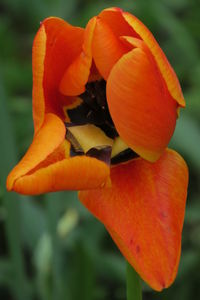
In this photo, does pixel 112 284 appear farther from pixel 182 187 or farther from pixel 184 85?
pixel 182 187

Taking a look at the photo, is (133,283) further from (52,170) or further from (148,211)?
(52,170)

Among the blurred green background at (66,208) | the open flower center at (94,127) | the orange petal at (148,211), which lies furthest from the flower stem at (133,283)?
the blurred green background at (66,208)

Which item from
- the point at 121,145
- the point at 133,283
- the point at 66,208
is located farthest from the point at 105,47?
the point at 66,208

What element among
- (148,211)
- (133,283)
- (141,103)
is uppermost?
(141,103)

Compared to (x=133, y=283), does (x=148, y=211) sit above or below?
above

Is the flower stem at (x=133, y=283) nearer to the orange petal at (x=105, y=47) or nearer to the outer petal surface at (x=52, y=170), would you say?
the outer petal surface at (x=52, y=170)

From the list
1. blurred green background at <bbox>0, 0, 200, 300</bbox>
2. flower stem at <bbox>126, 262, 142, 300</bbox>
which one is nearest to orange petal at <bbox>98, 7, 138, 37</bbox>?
flower stem at <bbox>126, 262, 142, 300</bbox>

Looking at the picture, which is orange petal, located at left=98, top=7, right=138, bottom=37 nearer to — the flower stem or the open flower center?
the open flower center
